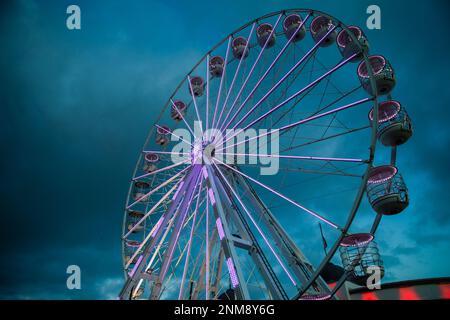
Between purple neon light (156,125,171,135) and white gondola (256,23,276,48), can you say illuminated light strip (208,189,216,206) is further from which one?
white gondola (256,23,276,48)

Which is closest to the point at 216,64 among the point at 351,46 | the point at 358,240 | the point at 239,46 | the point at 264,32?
the point at 239,46

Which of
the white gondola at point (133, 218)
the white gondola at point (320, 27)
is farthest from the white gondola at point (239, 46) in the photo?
the white gondola at point (133, 218)

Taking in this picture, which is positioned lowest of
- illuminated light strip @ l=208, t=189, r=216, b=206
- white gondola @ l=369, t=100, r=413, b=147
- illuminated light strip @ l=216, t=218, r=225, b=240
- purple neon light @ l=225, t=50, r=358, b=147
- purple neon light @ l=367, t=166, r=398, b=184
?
illuminated light strip @ l=216, t=218, r=225, b=240

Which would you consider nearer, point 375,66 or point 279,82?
point 375,66

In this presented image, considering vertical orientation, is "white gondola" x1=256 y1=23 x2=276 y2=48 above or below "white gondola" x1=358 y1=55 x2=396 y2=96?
above

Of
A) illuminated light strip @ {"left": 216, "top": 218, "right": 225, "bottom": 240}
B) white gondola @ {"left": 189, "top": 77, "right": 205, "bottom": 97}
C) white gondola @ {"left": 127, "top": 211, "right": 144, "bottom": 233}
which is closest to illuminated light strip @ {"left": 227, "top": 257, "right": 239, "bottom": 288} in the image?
illuminated light strip @ {"left": 216, "top": 218, "right": 225, "bottom": 240}

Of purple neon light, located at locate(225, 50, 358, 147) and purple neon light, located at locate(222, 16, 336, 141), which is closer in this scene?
purple neon light, located at locate(225, 50, 358, 147)

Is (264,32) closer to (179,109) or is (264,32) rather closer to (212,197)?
(179,109)

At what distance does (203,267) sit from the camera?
13.8 metres

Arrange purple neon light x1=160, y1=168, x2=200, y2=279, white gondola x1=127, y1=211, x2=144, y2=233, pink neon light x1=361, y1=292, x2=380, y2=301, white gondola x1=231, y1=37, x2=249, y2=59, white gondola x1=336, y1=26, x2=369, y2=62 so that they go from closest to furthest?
white gondola x1=336, y1=26, x2=369, y2=62 < purple neon light x1=160, y1=168, x2=200, y2=279 < white gondola x1=231, y1=37, x2=249, y2=59 < white gondola x1=127, y1=211, x2=144, y2=233 < pink neon light x1=361, y1=292, x2=380, y2=301

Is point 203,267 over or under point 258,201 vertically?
under
